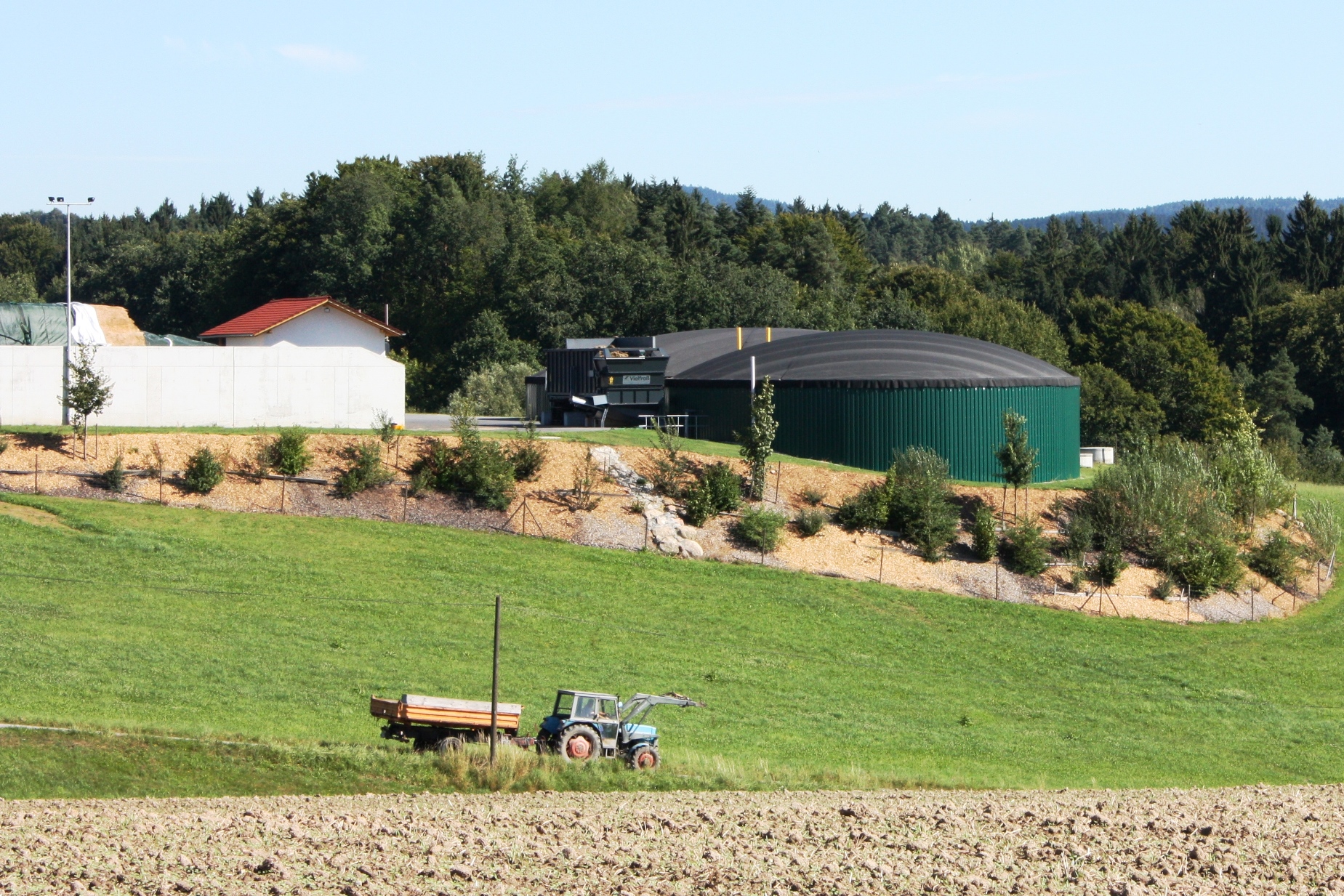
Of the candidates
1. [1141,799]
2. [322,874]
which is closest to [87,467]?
[322,874]

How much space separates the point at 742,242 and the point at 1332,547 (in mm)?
86420

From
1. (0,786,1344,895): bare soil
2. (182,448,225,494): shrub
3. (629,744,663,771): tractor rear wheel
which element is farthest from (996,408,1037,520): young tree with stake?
(0,786,1344,895): bare soil

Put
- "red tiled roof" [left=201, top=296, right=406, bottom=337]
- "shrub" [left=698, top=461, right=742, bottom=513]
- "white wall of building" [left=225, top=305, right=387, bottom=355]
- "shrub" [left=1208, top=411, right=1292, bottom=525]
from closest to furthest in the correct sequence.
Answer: "shrub" [left=698, top=461, right=742, bottom=513]
"shrub" [left=1208, top=411, right=1292, bottom=525]
"red tiled roof" [left=201, top=296, right=406, bottom=337]
"white wall of building" [left=225, top=305, right=387, bottom=355]

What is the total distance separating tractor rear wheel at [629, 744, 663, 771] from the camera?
22.8 meters

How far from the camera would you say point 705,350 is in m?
65.2

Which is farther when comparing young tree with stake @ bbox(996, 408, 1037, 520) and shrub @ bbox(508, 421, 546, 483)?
young tree with stake @ bbox(996, 408, 1037, 520)

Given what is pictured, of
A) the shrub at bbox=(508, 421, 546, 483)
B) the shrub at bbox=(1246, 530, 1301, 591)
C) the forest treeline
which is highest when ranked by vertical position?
the forest treeline

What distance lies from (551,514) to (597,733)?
19.8m

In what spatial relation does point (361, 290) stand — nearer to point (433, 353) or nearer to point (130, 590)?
point (433, 353)

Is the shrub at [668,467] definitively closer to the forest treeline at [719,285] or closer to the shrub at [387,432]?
the shrub at [387,432]

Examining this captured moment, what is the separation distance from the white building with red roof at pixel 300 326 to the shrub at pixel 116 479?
69.4ft

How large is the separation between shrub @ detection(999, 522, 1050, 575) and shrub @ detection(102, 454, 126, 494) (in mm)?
26392

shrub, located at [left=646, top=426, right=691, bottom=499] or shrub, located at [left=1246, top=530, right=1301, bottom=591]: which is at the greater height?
shrub, located at [left=646, top=426, right=691, bottom=499]

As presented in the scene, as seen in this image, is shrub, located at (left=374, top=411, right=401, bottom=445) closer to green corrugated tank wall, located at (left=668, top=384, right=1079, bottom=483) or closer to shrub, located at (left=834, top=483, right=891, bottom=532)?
shrub, located at (left=834, top=483, right=891, bottom=532)
